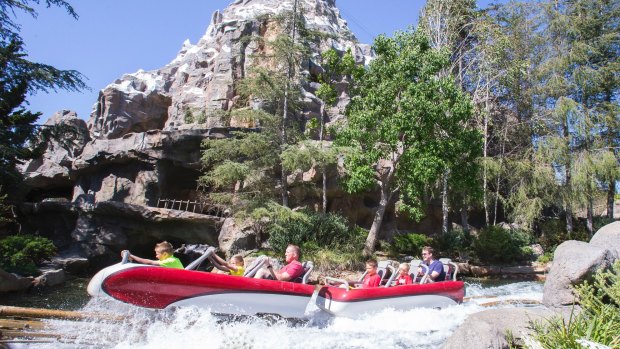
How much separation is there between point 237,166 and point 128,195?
9515 mm

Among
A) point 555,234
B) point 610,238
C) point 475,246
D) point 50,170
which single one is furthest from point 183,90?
point 610,238

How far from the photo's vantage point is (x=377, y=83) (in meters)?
17.2

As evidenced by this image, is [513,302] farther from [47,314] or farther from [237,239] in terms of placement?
[237,239]

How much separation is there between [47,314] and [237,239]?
12577mm

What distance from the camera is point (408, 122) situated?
1557cm

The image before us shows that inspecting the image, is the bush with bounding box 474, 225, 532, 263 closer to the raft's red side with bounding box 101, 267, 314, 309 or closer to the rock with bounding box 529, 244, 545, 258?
the rock with bounding box 529, 244, 545, 258

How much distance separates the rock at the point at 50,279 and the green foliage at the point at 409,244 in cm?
1200

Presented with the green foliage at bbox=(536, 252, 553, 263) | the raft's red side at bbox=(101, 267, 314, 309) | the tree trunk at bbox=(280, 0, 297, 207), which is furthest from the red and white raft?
the green foliage at bbox=(536, 252, 553, 263)

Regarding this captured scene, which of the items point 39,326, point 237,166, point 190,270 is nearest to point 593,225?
point 237,166

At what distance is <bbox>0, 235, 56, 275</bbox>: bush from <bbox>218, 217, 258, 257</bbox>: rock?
627 centimetres

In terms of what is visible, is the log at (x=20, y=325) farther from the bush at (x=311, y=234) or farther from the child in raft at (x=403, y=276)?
the bush at (x=311, y=234)

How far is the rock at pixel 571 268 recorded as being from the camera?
6.67 metres

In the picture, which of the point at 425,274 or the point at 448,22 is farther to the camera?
the point at 448,22

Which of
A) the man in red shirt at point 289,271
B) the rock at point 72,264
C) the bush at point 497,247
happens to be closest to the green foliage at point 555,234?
the bush at point 497,247
